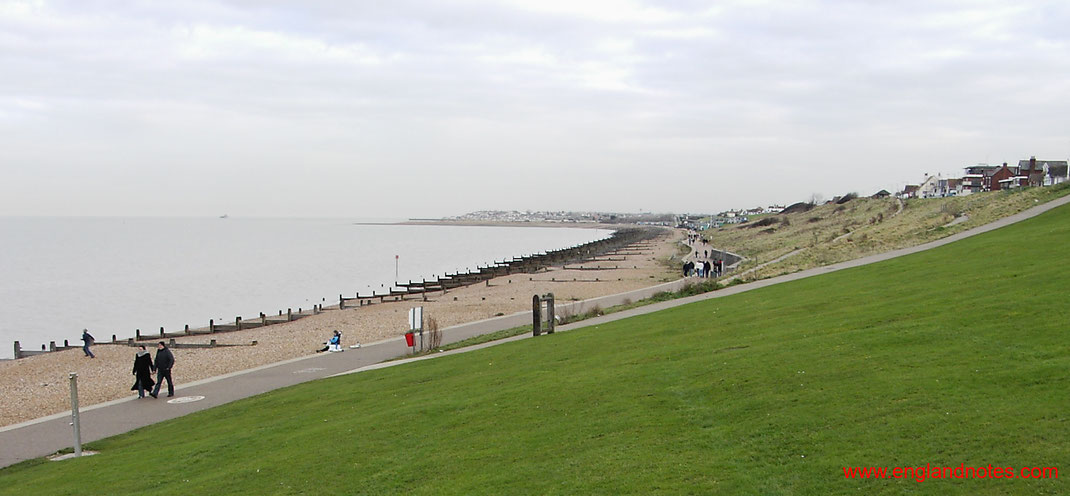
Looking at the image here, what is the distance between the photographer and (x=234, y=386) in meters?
18.9

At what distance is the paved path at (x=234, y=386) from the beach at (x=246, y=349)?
157 centimetres

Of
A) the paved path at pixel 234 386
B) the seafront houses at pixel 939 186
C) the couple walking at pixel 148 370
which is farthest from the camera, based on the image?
the seafront houses at pixel 939 186

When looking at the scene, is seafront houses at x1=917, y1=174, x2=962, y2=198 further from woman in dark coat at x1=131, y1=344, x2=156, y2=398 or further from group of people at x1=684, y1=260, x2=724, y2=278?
woman in dark coat at x1=131, y1=344, x2=156, y2=398

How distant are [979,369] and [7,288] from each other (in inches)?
3343

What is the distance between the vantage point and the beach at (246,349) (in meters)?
22.3

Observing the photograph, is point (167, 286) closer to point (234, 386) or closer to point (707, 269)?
point (707, 269)

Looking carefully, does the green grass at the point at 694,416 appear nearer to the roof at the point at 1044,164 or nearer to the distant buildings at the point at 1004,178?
the distant buildings at the point at 1004,178

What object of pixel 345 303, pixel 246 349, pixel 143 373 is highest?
pixel 143 373

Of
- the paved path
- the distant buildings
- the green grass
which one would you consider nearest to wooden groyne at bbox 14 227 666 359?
the paved path

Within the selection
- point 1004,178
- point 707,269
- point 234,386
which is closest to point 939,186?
point 1004,178

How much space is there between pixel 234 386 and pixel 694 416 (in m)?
13.6

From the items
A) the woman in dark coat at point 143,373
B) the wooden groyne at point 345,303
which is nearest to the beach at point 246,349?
the woman in dark coat at point 143,373

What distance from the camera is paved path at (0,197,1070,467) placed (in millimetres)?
14398

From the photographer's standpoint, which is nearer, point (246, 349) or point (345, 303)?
point (246, 349)
